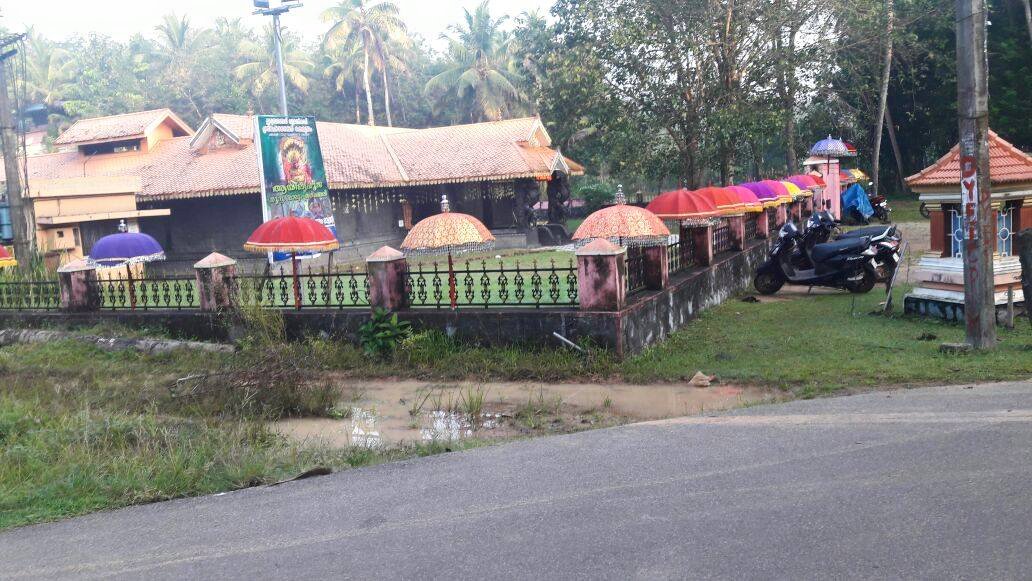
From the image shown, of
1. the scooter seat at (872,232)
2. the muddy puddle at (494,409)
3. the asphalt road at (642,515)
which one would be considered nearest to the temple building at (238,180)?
the scooter seat at (872,232)

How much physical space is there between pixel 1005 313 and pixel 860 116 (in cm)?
2832

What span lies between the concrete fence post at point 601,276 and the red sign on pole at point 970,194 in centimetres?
361

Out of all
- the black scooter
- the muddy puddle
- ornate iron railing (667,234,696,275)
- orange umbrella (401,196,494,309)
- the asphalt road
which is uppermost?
orange umbrella (401,196,494,309)

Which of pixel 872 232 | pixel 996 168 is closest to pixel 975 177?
pixel 996 168

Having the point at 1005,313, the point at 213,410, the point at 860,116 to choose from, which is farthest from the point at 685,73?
the point at 860,116

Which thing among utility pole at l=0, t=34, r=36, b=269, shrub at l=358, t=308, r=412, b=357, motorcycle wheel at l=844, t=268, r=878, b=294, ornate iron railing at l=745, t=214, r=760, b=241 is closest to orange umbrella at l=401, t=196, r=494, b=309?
shrub at l=358, t=308, r=412, b=357

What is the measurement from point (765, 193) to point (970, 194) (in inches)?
403

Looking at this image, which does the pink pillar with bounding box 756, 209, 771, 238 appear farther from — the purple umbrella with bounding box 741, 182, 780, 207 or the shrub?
the shrub

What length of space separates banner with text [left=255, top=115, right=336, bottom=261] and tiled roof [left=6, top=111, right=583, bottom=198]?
382cm

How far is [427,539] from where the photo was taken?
4.84m

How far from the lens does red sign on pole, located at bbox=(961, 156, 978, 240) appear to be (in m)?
8.72

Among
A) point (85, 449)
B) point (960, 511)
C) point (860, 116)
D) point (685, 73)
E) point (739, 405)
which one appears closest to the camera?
point (960, 511)

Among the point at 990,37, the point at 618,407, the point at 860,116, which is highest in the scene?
the point at 990,37

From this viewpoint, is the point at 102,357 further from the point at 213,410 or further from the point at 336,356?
the point at 213,410
